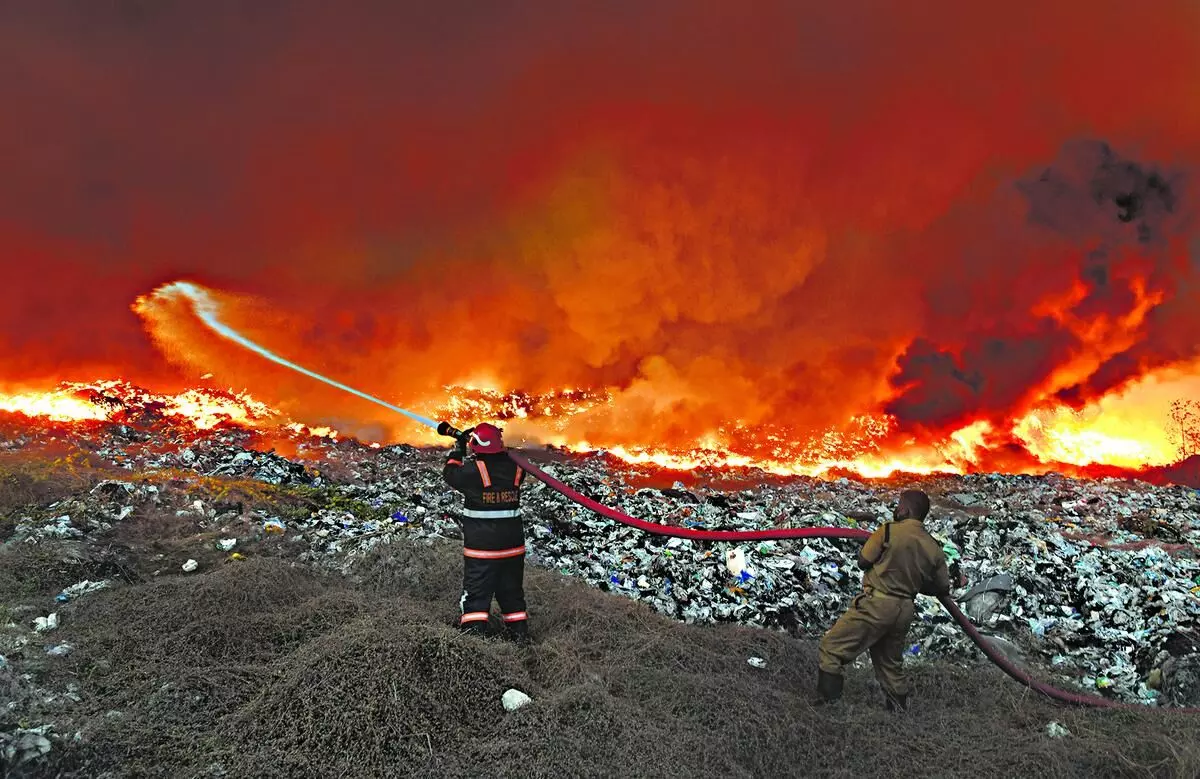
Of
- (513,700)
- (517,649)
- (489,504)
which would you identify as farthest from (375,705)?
(489,504)

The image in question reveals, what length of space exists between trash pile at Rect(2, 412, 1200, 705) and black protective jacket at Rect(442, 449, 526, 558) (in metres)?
3.00

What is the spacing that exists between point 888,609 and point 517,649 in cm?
318

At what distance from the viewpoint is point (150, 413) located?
1577cm

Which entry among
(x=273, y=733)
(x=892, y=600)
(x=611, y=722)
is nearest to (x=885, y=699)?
(x=892, y=600)

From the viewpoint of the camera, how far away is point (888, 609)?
5.53m

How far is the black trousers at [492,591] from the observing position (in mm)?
5969

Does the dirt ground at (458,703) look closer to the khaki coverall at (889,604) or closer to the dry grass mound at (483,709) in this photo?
the dry grass mound at (483,709)

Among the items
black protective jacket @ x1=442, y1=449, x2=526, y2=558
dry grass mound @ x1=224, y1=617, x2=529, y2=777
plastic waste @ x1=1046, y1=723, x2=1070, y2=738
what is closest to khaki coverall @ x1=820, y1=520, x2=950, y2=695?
plastic waste @ x1=1046, y1=723, x2=1070, y2=738

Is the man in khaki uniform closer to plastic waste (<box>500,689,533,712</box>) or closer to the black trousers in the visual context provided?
plastic waste (<box>500,689,533,712</box>)

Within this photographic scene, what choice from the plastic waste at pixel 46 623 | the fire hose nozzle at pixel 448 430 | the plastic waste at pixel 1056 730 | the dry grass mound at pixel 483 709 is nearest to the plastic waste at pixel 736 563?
the dry grass mound at pixel 483 709

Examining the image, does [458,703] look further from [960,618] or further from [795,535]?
[960,618]

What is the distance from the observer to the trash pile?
7.84 m

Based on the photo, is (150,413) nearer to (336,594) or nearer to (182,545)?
(182,545)

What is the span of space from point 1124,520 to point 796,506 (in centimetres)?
711
